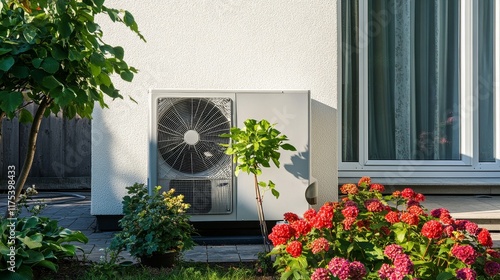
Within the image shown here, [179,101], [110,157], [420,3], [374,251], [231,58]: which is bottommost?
[374,251]

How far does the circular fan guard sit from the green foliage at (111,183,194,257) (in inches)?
35.3

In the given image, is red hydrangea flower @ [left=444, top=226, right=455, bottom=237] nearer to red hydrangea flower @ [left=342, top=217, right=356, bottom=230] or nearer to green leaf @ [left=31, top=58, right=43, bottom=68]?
red hydrangea flower @ [left=342, top=217, right=356, bottom=230]

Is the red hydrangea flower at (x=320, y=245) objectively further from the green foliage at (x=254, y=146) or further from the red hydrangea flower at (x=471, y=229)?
the green foliage at (x=254, y=146)

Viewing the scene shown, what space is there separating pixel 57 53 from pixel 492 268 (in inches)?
86.9

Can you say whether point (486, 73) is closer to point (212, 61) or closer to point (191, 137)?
point (212, 61)

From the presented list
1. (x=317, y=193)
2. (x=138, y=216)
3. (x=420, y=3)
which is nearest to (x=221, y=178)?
(x=317, y=193)

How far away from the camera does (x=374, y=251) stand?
3.52m

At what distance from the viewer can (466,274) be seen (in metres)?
3.21

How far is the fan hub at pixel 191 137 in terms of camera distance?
17.2 ft

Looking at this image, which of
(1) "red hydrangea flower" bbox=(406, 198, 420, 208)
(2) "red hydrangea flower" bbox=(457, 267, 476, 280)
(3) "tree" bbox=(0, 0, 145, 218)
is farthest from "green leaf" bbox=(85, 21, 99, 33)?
(2) "red hydrangea flower" bbox=(457, 267, 476, 280)

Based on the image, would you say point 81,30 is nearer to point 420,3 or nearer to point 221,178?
point 221,178

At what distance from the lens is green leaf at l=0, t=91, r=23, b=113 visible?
10.6ft

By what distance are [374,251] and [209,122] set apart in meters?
2.07

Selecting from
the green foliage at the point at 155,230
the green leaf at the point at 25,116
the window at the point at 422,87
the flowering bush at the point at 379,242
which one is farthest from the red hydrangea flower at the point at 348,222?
the window at the point at 422,87
